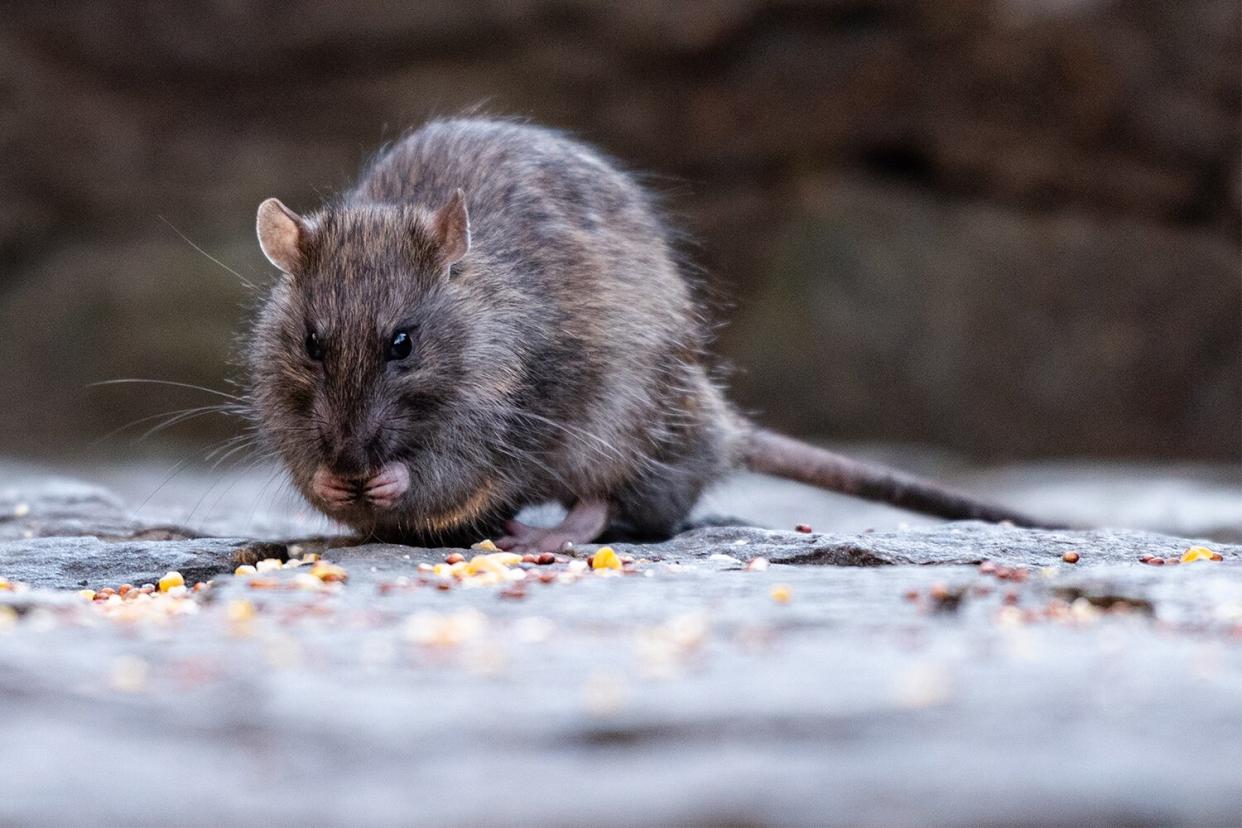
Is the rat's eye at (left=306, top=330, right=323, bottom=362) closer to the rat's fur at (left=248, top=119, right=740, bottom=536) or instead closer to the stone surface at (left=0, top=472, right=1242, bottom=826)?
the rat's fur at (left=248, top=119, right=740, bottom=536)

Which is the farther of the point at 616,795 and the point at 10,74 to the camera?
the point at 10,74

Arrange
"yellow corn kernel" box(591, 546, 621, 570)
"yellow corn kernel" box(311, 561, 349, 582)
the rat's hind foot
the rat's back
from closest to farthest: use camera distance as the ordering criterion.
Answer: "yellow corn kernel" box(311, 561, 349, 582) → "yellow corn kernel" box(591, 546, 621, 570) → the rat's hind foot → the rat's back

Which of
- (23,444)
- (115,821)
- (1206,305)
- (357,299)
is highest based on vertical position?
(1206,305)

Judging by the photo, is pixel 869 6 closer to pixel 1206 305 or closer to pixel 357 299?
pixel 1206 305

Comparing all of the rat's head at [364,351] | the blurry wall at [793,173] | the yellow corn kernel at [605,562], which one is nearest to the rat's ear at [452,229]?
the rat's head at [364,351]

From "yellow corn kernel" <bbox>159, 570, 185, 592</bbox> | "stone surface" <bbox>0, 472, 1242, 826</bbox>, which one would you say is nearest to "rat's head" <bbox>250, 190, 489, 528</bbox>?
"yellow corn kernel" <bbox>159, 570, 185, 592</bbox>

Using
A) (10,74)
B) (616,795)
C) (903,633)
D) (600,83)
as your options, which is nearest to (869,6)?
(600,83)

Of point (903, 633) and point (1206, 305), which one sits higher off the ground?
point (1206, 305)

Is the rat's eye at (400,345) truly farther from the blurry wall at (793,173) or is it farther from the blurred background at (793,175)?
the blurry wall at (793,173)
